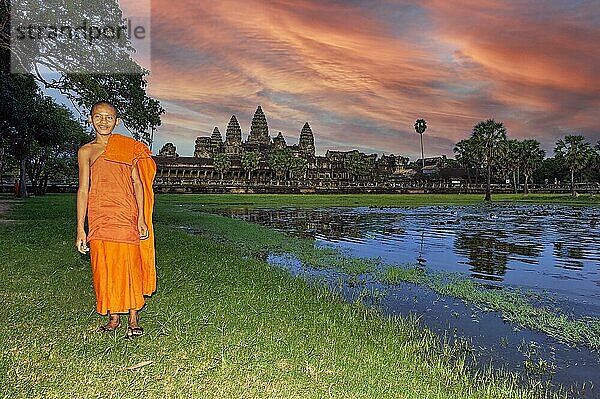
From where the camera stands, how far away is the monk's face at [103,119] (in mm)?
4508

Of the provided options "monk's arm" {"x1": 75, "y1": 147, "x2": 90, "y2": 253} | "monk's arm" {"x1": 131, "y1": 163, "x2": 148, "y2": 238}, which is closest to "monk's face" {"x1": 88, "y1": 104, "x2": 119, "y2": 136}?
"monk's arm" {"x1": 75, "y1": 147, "x2": 90, "y2": 253}

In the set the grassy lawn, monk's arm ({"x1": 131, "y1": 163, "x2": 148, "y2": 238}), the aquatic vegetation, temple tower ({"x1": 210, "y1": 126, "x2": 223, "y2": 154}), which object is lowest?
the aquatic vegetation

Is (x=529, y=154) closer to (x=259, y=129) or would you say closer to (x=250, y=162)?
(x=250, y=162)

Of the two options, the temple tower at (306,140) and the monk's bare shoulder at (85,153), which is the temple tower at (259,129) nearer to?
the temple tower at (306,140)

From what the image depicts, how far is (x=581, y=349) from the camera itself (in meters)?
5.02

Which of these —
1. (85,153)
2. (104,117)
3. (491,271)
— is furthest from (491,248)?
(85,153)

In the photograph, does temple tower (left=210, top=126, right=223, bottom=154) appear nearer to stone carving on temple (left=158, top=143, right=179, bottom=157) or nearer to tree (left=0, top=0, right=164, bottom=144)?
stone carving on temple (left=158, top=143, right=179, bottom=157)

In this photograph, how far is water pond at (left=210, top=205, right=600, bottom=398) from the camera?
483 centimetres

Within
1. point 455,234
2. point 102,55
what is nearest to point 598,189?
point 455,234

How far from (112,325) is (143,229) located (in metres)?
0.99

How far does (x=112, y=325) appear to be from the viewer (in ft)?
14.8

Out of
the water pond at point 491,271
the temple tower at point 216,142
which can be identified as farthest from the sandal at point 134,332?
the temple tower at point 216,142

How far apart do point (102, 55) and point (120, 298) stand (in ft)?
30.5

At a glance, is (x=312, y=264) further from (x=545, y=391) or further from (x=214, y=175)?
→ (x=214, y=175)
